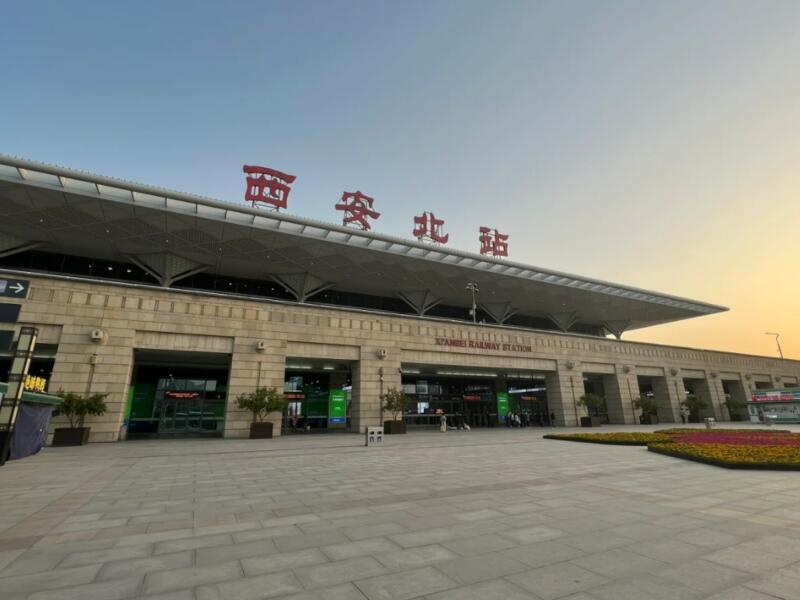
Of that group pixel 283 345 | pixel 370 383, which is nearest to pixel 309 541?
pixel 283 345

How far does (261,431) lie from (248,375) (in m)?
3.58

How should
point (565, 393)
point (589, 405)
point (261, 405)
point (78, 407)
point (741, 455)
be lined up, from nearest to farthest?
point (741, 455)
point (78, 407)
point (261, 405)
point (565, 393)
point (589, 405)

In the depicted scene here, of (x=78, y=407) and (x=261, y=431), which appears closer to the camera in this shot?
(x=78, y=407)

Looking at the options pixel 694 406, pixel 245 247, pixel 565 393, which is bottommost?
pixel 694 406

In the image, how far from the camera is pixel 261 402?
76.8 feet

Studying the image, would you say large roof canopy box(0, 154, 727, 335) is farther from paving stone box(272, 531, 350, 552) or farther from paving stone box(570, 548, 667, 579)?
paving stone box(570, 548, 667, 579)

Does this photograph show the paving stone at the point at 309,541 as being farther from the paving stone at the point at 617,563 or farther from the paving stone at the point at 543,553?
the paving stone at the point at 617,563

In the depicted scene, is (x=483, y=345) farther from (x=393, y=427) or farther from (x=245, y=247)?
(x=245, y=247)

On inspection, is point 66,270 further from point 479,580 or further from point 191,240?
point 479,580

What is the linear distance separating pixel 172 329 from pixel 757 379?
67.6 m

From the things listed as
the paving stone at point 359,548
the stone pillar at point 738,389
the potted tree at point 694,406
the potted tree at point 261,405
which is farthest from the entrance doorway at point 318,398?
the stone pillar at point 738,389

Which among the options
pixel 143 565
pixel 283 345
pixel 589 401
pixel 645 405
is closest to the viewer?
pixel 143 565

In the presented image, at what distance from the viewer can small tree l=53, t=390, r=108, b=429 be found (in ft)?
63.5

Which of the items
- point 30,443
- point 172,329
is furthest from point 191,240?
point 30,443
